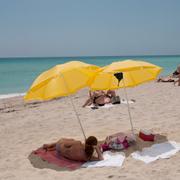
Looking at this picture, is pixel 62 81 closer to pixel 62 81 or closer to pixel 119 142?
pixel 62 81

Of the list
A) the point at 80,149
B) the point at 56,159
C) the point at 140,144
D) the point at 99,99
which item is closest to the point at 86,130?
the point at 140,144

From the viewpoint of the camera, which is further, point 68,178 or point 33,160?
point 33,160

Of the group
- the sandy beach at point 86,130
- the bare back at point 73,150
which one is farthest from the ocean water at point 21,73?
the bare back at point 73,150

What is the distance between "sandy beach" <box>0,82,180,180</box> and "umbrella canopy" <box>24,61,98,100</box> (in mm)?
1289

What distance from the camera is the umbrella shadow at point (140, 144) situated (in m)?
5.99

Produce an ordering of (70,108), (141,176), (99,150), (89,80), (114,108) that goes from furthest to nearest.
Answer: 1. (70,108)
2. (114,108)
3. (89,80)
4. (99,150)
5. (141,176)

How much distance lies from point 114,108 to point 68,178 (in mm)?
5514

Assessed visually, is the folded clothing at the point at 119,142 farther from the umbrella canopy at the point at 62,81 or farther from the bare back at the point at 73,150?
the umbrella canopy at the point at 62,81

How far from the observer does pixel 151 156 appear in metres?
5.59

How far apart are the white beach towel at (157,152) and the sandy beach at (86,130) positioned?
0.49 ft

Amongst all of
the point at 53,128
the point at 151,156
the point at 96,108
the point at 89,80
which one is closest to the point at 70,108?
the point at 96,108

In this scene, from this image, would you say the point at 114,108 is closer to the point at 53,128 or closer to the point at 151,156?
the point at 53,128

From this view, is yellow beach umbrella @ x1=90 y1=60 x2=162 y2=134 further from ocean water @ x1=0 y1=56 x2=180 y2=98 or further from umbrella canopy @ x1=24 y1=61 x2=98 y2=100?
ocean water @ x1=0 y1=56 x2=180 y2=98

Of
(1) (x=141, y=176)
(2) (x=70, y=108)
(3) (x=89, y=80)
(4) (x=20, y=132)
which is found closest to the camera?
(1) (x=141, y=176)
